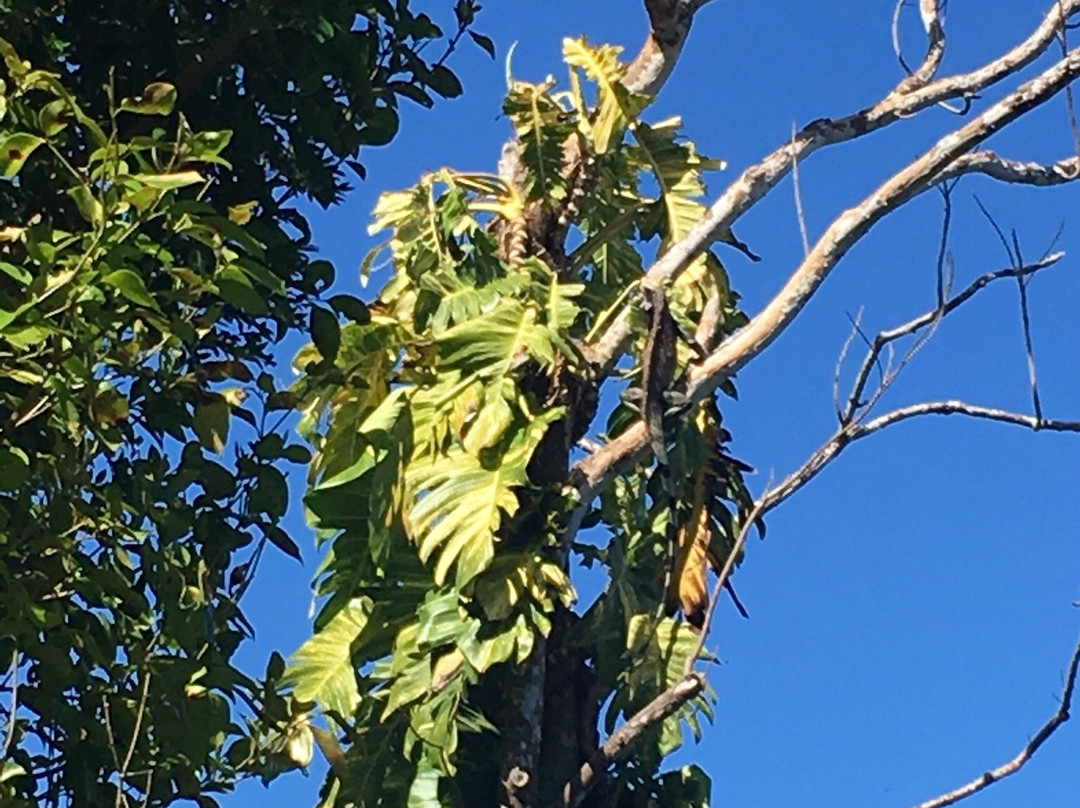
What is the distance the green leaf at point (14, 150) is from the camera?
1.85m

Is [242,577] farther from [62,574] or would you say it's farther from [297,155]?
[297,155]

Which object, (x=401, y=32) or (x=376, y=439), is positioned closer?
(x=401, y=32)

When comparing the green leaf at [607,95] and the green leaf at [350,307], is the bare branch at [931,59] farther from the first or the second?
the green leaf at [350,307]

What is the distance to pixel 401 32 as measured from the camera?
250cm

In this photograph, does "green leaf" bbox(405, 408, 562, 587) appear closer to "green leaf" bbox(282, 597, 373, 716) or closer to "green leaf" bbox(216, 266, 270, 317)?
"green leaf" bbox(282, 597, 373, 716)

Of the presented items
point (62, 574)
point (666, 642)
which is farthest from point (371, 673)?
point (62, 574)

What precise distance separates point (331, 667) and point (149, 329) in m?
3.93

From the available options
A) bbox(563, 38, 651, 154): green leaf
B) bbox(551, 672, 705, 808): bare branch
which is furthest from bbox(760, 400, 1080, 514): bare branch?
bbox(563, 38, 651, 154): green leaf

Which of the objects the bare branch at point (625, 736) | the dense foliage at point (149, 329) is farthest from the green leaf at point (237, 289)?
the bare branch at point (625, 736)

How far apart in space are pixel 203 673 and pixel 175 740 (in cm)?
10

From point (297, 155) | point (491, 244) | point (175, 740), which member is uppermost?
point (491, 244)

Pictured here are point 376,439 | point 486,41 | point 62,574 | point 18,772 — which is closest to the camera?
point 18,772

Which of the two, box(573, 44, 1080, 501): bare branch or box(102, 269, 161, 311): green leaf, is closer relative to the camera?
box(102, 269, 161, 311): green leaf

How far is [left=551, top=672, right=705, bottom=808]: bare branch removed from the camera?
4.18 metres
